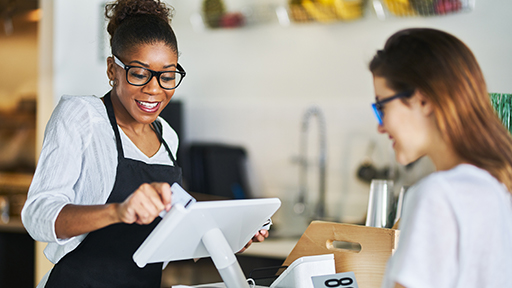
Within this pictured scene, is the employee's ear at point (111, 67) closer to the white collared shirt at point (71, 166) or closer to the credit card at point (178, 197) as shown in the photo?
the white collared shirt at point (71, 166)

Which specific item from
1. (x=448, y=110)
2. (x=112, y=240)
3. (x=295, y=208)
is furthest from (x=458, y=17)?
(x=112, y=240)

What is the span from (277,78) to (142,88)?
6.25 feet

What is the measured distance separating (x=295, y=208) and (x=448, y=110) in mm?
2216

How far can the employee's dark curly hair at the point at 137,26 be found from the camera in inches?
45.9

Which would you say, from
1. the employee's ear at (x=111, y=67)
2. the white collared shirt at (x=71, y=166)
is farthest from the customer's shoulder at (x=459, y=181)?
the employee's ear at (x=111, y=67)

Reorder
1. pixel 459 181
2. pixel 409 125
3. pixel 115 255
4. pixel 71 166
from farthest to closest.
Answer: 1. pixel 115 255
2. pixel 71 166
3. pixel 409 125
4. pixel 459 181

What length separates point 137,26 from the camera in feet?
3.88

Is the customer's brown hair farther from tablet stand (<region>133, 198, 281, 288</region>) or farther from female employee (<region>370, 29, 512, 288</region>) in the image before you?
tablet stand (<region>133, 198, 281, 288</region>)

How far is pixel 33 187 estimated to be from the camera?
3.26ft

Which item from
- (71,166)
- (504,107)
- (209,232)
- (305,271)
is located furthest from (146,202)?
(504,107)

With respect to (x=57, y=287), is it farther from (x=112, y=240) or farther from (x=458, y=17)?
(x=458, y=17)

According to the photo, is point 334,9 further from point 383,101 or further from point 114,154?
point 383,101

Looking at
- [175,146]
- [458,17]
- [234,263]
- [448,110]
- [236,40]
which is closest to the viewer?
[448,110]

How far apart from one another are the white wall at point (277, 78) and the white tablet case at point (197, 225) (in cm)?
185
